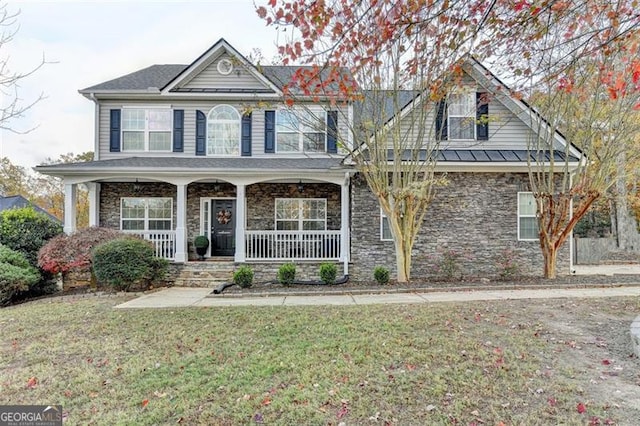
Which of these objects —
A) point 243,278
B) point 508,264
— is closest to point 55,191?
point 243,278

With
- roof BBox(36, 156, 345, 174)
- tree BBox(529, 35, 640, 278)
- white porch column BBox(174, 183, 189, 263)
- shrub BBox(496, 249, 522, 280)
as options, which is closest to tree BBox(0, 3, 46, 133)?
roof BBox(36, 156, 345, 174)

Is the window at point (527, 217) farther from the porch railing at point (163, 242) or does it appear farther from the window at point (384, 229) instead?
the porch railing at point (163, 242)

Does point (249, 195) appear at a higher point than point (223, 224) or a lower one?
higher

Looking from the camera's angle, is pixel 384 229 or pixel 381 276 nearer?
pixel 381 276

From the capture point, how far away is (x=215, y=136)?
12.7m

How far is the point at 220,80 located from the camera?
12656mm

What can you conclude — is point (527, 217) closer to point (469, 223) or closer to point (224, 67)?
point (469, 223)

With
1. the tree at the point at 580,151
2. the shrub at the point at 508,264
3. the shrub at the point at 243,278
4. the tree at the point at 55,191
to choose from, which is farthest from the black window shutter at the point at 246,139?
the tree at the point at 55,191

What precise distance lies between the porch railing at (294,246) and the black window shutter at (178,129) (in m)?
4.15

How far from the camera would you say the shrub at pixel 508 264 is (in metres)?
10.9

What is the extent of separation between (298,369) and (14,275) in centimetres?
864

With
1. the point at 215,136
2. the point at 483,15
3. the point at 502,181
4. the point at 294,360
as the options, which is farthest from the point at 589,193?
the point at 215,136

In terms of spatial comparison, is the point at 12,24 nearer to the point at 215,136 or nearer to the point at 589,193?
the point at 215,136

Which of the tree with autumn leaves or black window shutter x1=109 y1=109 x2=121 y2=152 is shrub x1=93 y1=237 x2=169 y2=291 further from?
the tree with autumn leaves
